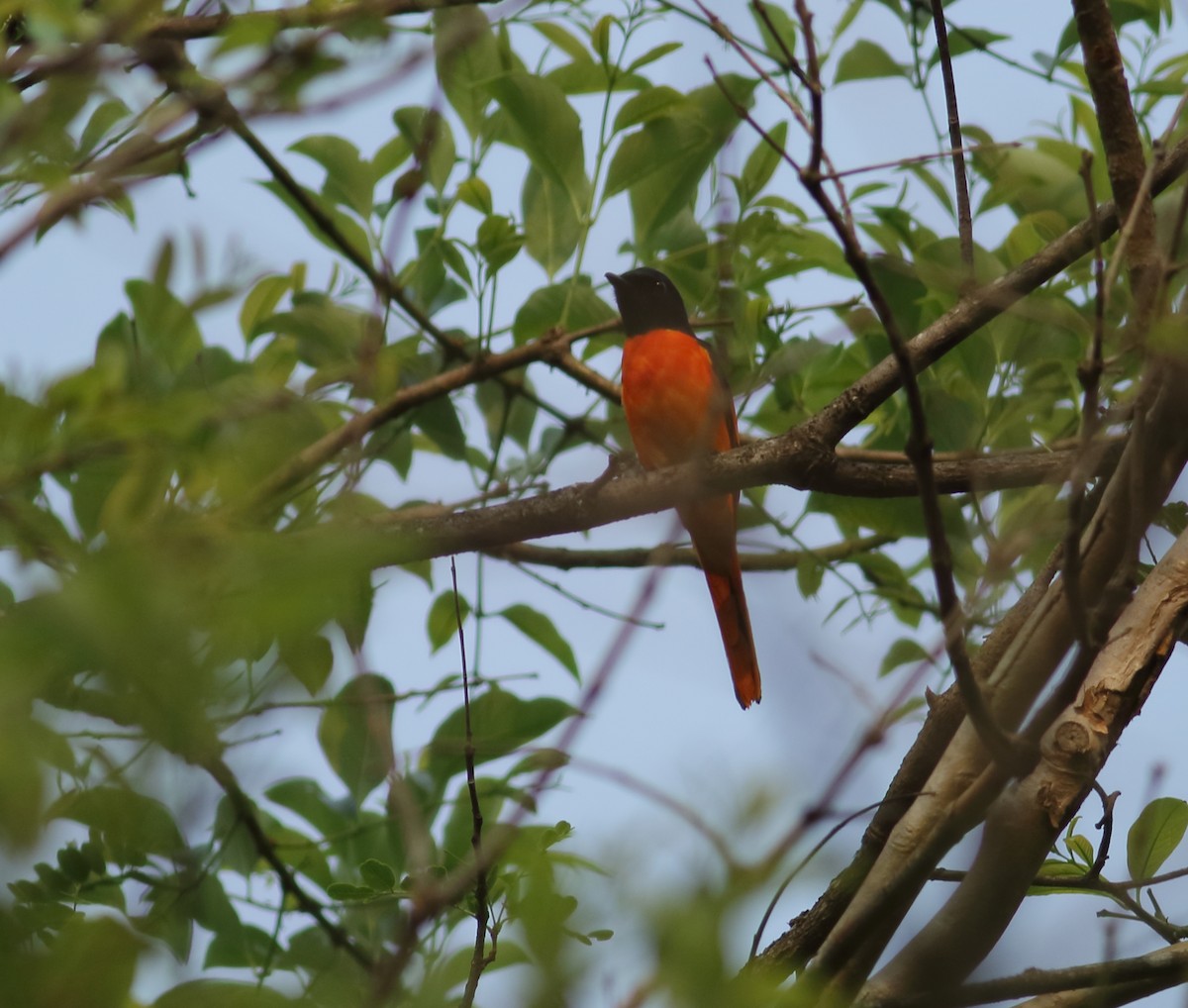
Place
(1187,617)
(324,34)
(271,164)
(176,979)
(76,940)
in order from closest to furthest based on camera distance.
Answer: (76,940)
(176,979)
(324,34)
(1187,617)
(271,164)

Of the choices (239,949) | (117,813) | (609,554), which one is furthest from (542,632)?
(117,813)

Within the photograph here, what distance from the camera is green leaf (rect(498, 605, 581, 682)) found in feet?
15.4

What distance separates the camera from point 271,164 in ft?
14.2

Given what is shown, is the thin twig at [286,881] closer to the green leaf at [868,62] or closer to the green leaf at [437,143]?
the green leaf at [437,143]

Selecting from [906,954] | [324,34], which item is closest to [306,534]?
[324,34]

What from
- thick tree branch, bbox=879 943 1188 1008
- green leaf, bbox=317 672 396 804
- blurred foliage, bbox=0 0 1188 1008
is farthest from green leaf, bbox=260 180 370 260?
thick tree branch, bbox=879 943 1188 1008

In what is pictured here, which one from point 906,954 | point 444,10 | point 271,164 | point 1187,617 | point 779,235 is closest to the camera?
point 906,954

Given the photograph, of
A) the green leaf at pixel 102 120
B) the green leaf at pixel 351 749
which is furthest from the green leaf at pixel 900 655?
the green leaf at pixel 102 120

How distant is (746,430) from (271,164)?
220 centimetres

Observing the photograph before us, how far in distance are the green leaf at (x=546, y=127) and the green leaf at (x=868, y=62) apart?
1016 millimetres

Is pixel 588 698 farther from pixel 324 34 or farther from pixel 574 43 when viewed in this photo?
pixel 574 43

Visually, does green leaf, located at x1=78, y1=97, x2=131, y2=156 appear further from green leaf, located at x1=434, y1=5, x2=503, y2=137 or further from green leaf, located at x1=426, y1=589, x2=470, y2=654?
green leaf, located at x1=426, y1=589, x2=470, y2=654

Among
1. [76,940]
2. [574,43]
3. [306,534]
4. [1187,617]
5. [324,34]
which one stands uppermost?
[574,43]

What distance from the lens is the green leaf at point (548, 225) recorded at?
4891 mm
